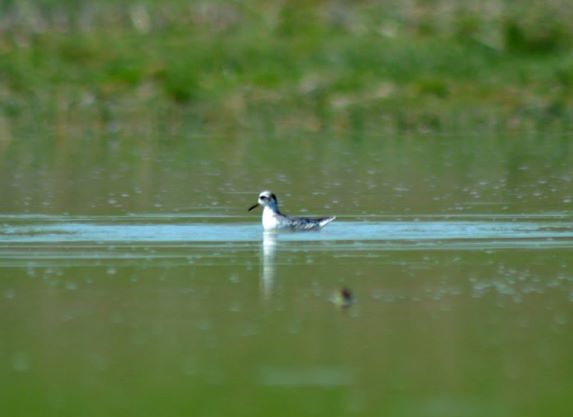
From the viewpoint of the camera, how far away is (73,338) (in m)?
12.7

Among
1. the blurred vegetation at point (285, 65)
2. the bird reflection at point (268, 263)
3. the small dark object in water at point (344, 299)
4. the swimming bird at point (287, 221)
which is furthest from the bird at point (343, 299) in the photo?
the blurred vegetation at point (285, 65)

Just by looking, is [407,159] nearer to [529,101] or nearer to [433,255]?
[529,101]

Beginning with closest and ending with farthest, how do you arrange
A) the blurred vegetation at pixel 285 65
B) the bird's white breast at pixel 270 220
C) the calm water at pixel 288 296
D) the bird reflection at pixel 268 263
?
1. the calm water at pixel 288 296
2. the bird reflection at pixel 268 263
3. the bird's white breast at pixel 270 220
4. the blurred vegetation at pixel 285 65

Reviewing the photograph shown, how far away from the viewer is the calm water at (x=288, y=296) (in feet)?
35.8

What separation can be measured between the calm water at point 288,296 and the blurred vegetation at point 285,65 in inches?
336

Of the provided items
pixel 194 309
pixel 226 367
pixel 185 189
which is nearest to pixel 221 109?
pixel 185 189

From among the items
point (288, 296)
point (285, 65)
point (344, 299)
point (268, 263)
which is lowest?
point (344, 299)

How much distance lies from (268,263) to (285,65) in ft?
67.9

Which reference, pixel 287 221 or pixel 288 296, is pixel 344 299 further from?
pixel 287 221

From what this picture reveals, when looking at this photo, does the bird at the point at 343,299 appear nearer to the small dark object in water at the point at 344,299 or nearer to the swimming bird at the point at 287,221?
A: the small dark object in water at the point at 344,299

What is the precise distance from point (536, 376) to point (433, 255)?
18.1ft

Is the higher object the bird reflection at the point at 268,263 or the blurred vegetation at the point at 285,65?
the blurred vegetation at the point at 285,65

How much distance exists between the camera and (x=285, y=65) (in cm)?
3681

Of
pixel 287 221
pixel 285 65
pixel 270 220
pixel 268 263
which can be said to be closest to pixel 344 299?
pixel 268 263
